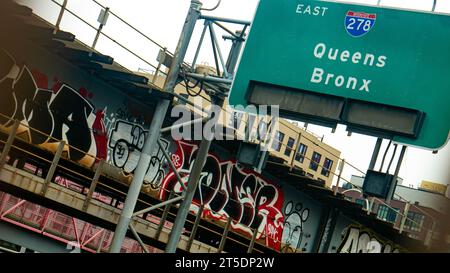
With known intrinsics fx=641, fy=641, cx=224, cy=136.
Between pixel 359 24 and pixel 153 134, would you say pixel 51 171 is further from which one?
pixel 359 24

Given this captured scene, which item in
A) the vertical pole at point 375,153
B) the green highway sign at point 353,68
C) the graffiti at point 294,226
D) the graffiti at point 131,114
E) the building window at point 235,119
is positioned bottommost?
the graffiti at point 294,226

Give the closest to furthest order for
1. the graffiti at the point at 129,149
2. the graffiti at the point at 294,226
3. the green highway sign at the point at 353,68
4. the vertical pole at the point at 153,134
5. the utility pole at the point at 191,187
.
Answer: the green highway sign at the point at 353,68, the vertical pole at the point at 153,134, the utility pole at the point at 191,187, the graffiti at the point at 129,149, the graffiti at the point at 294,226

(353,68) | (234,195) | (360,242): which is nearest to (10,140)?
(353,68)

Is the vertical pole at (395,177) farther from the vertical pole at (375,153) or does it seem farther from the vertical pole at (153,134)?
the vertical pole at (153,134)

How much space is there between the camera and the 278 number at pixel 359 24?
38.5 ft

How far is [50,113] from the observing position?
17.1 metres

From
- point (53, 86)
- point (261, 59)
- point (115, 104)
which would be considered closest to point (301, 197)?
point (115, 104)

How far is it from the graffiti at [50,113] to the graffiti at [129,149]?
515 millimetres

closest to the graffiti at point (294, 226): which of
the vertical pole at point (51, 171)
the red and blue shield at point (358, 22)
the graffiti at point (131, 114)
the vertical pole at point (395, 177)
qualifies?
the graffiti at point (131, 114)

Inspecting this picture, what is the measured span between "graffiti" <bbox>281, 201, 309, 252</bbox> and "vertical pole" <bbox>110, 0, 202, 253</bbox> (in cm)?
1265

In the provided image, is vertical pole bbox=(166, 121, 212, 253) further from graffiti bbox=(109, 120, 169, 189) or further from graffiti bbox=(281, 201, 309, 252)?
graffiti bbox=(281, 201, 309, 252)

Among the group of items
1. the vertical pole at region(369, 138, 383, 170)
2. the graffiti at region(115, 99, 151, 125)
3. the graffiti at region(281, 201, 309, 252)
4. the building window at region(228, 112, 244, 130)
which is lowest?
the graffiti at region(281, 201, 309, 252)

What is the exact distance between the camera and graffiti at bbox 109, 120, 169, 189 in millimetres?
18844

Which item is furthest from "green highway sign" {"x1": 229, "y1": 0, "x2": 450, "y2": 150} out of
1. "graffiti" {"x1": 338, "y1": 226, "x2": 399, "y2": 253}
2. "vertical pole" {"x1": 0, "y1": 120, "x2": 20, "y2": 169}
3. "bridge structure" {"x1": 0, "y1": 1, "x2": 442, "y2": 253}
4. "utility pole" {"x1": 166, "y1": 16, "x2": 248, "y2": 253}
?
"graffiti" {"x1": 338, "y1": 226, "x2": 399, "y2": 253}
